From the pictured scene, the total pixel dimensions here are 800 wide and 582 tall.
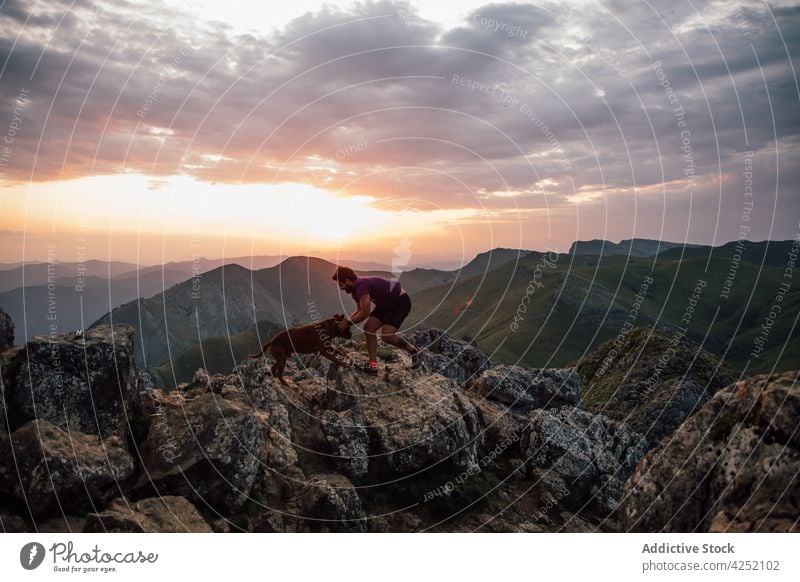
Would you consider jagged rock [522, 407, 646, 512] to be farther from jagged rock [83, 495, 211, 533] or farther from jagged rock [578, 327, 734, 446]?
jagged rock [83, 495, 211, 533]

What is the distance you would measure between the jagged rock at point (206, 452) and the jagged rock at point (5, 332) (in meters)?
5.02

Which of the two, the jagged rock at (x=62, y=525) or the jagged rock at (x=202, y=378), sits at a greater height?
the jagged rock at (x=202, y=378)

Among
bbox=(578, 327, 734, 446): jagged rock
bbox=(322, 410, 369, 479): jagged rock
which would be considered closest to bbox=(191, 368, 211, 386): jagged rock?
bbox=(322, 410, 369, 479): jagged rock

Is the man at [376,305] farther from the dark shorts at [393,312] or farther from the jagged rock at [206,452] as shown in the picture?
the jagged rock at [206,452]

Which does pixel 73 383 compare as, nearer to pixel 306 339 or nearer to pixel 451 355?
pixel 306 339

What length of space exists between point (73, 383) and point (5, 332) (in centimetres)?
419

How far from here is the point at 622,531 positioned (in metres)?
13.0

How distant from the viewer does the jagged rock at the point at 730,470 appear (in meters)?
11.2

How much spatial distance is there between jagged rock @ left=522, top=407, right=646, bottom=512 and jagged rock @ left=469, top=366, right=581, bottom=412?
2873 millimetres

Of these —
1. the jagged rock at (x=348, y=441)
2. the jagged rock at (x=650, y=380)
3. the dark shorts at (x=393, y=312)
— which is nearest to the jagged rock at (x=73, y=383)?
the jagged rock at (x=348, y=441)

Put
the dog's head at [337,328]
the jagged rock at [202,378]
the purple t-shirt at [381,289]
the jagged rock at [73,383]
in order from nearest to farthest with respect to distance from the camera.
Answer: the jagged rock at [73,383] → the dog's head at [337,328] → the purple t-shirt at [381,289] → the jagged rock at [202,378]
